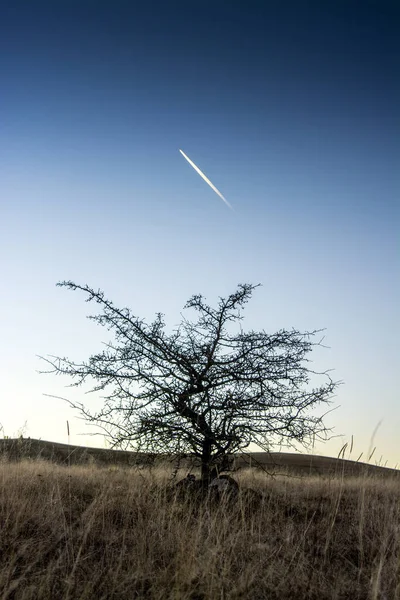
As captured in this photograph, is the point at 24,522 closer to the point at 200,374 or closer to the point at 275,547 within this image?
the point at 275,547

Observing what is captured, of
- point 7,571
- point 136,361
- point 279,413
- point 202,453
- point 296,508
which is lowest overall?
point 7,571

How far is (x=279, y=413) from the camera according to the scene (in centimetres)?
776

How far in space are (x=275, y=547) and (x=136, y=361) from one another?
143 inches

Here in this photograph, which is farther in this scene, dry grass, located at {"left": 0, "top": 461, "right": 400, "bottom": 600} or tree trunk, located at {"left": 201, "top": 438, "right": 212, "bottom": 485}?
tree trunk, located at {"left": 201, "top": 438, "right": 212, "bottom": 485}

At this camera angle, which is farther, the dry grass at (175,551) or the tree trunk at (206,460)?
the tree trunk at (206,460)

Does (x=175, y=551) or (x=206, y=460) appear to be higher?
(x=206, y=460)

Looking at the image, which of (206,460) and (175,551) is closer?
(175,551)

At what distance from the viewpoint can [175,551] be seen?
4668 mm

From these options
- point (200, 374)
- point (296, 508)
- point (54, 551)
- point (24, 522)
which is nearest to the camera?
point (54, 551)

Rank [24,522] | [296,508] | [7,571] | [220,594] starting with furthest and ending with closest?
[296,508]
[24,522]
[7,571]
[220,594]

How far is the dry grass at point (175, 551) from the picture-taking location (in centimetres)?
390

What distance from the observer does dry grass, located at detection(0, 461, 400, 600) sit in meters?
3.90

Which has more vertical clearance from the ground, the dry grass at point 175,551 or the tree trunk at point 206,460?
the tree trunk at point 206,460

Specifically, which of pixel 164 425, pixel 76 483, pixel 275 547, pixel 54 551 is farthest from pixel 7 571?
pixel 76 483
